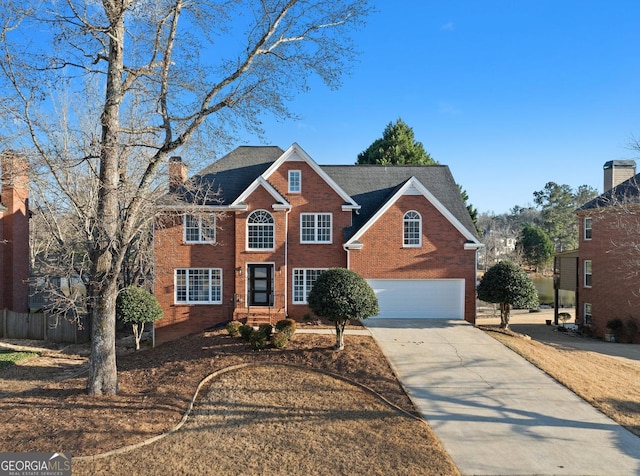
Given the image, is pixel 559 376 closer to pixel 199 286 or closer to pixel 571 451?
pixel 571 451

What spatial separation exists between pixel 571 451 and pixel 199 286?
15.5 meters

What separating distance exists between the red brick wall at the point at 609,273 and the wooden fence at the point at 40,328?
27.8 metres

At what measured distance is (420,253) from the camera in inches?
744

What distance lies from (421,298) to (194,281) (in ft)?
35.3

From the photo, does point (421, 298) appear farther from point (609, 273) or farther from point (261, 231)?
point (609, 273)

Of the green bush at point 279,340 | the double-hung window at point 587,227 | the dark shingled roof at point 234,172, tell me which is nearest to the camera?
the green bush at point 279,340

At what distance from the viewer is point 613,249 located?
2289cm

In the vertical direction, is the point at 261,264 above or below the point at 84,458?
above

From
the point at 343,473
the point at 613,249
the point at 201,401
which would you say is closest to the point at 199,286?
the point at 201,401

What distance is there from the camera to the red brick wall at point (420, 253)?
18828 mm

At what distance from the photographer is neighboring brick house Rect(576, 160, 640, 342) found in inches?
864

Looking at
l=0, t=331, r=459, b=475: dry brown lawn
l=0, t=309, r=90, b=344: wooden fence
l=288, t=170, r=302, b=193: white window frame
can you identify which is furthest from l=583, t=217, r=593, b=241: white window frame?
l=0, t=309, r=90, b=344: wooden fence

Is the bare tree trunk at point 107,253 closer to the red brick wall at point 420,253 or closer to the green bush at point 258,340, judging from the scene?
the green bush at point 258,340

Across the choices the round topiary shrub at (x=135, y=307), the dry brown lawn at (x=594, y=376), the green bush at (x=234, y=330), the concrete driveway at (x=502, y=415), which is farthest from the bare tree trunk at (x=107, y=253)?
the dry brown lawn at (x=594, y=376)
